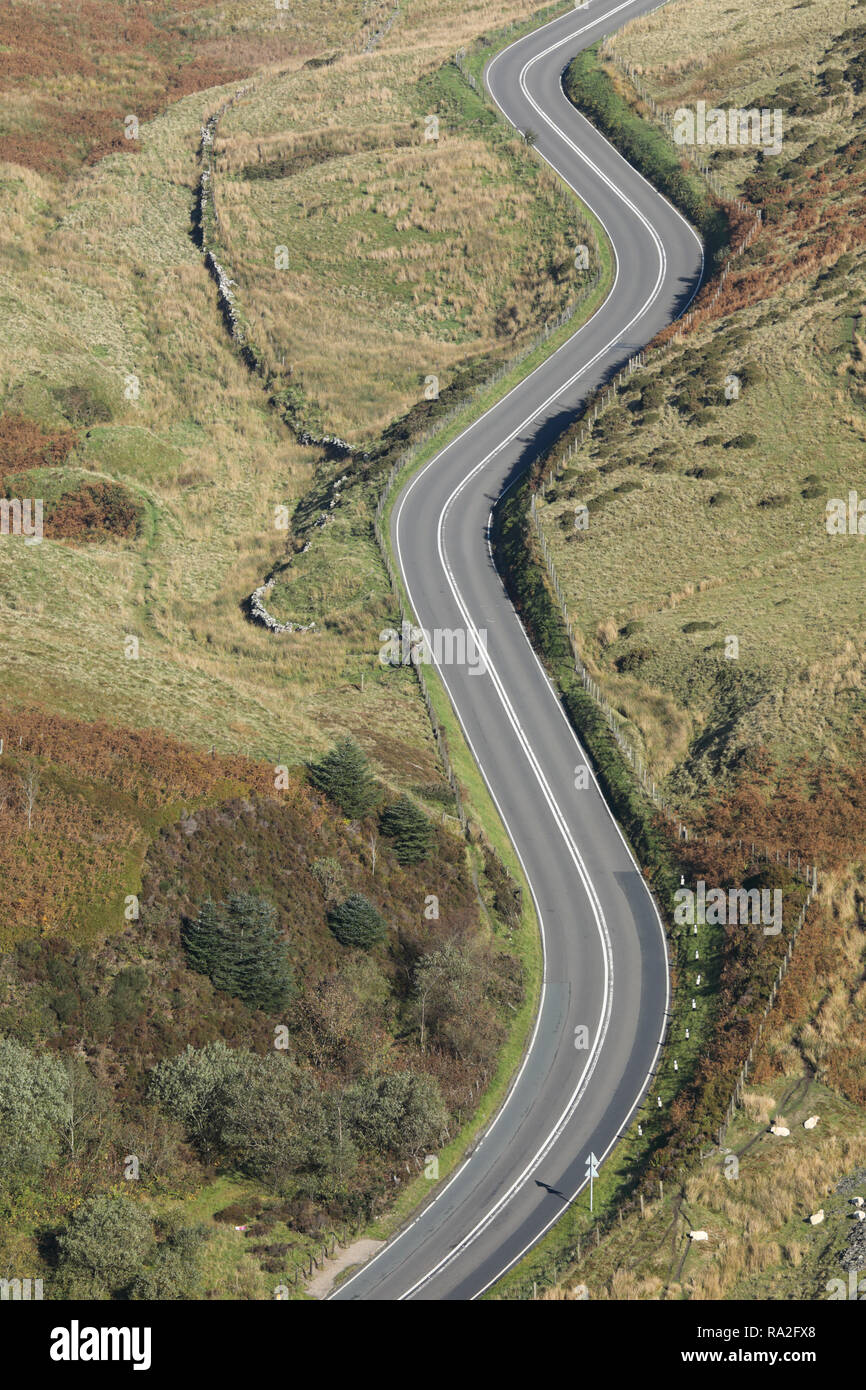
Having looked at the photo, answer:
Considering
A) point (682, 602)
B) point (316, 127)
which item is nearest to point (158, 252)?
point (316, 127)

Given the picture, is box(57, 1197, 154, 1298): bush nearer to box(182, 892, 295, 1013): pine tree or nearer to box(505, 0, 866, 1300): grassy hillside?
box(182, 892, 295, 1013): pine tree

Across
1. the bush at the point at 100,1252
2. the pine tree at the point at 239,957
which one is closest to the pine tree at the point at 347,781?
the pine tree at the point at 239,957

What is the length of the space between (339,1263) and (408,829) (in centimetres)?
1561

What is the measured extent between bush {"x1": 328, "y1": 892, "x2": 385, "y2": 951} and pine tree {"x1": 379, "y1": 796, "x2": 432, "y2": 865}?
3.72 meters

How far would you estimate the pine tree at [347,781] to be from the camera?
47469mm

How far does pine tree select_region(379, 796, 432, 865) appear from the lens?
1854 inches

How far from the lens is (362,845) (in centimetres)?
4662

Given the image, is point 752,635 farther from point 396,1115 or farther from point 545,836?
point 396,1115

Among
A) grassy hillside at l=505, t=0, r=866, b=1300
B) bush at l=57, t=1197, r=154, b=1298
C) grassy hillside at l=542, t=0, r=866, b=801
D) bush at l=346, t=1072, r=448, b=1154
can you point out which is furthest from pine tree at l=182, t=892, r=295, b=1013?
grassy hillside at l=542, t=0, r=866, b=801

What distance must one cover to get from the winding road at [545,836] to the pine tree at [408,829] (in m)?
4.61

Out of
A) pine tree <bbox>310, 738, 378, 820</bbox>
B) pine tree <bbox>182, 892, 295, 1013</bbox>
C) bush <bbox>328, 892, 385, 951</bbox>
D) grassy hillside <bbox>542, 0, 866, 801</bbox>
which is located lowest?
pine tree <bbox>182, 892, 295, 1013</bbox>

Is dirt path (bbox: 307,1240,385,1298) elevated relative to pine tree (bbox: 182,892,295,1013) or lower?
lower

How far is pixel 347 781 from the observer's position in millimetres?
47750

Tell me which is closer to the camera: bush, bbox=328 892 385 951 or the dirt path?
the dirt path
